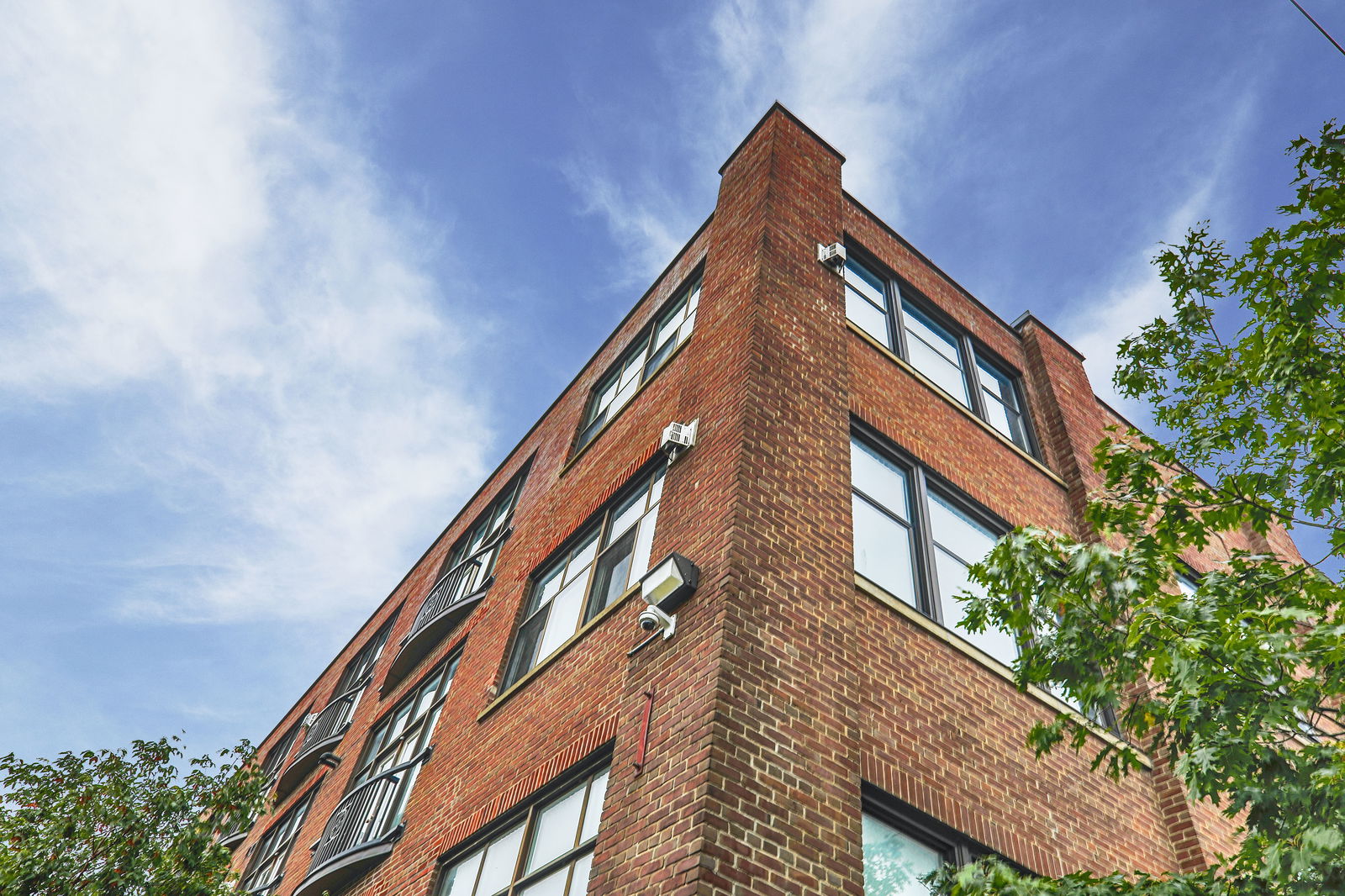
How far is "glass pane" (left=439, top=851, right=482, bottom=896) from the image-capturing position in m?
8.66

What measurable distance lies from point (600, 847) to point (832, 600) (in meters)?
2.52

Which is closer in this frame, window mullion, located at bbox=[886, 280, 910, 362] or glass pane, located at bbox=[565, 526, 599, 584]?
glass pane, located at bbox=[565, 526, 599, 584]

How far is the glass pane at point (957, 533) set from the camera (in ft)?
31.1

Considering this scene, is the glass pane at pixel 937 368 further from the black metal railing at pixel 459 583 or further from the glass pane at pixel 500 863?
the glass pane at pixel 500 863

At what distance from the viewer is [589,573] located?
10117 millimetres

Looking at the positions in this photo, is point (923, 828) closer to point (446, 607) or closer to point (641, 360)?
point (641, 360)

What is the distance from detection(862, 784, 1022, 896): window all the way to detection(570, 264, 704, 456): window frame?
19.6ft

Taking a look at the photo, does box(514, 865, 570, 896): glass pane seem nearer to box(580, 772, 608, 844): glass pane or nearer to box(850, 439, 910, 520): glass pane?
box(580, 772, 608, 844): glass pane

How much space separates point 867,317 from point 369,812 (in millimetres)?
9180

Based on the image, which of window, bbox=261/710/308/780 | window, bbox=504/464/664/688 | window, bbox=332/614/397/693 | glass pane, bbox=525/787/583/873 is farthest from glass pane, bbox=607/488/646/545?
window, bbox=261/710/308/780

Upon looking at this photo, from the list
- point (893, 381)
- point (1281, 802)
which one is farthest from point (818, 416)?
point (1281, 802)

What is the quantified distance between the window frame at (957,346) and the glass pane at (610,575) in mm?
3971

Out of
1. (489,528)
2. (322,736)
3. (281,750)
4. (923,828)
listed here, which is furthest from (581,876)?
(281,750)

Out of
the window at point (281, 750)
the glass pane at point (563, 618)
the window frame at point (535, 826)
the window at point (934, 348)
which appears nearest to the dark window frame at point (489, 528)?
the glass pane at point (563, 618)
